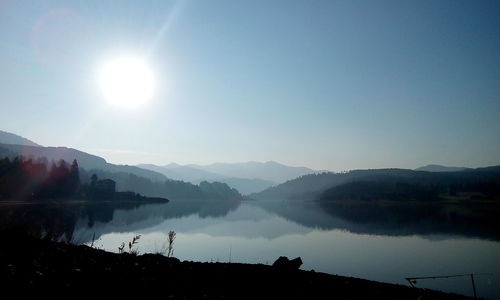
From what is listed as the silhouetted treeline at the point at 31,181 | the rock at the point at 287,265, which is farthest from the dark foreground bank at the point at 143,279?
the silhouetted treeline at the point at 31,181

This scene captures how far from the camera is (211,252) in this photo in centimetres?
3023

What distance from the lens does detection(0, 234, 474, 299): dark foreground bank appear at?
28.3ft

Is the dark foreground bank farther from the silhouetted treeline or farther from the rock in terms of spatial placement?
the silhouetted treeline

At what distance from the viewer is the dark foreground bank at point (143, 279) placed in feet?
28.3

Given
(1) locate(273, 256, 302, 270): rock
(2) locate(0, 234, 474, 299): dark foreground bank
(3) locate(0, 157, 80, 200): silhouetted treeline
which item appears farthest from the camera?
(3) locate(0, 157, 80, 200): silhouetted treeline

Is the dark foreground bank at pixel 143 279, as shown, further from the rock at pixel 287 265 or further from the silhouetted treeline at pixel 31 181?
the silhouetted treeline at pixel 31 181

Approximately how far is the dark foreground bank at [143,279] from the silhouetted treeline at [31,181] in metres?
104

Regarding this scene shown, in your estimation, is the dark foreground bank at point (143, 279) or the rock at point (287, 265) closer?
the dark foreground bank at point (143, 279)

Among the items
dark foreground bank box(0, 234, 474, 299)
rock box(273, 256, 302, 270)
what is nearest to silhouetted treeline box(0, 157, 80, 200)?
dark foreground bank box(0, 234, 474, 299)

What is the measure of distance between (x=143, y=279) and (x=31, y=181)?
391 feet

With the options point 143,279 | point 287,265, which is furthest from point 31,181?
point 287,265

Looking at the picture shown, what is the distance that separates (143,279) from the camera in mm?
10156

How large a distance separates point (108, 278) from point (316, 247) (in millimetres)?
30052

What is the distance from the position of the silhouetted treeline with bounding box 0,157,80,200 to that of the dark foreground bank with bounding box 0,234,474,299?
104m
